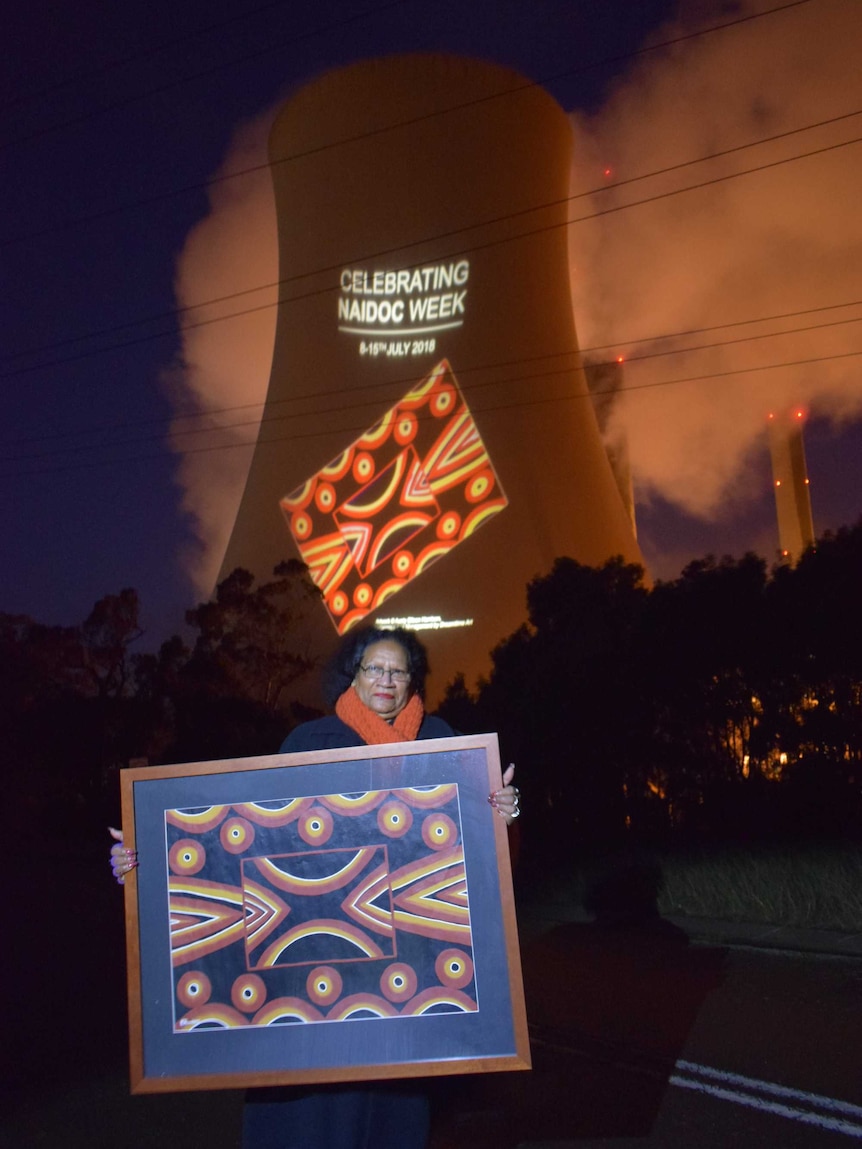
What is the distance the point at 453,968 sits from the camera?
6.12 ft

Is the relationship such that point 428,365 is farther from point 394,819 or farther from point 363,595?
point 394,819

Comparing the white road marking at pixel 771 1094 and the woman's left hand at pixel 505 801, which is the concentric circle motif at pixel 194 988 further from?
the white road marking at pixel 771 1094

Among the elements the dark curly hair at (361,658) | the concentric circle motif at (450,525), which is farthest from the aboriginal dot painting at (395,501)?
the dark curly hair at (361,658)

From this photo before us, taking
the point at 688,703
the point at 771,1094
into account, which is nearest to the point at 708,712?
the point at 688,703

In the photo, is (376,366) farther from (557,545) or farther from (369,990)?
(369,990)

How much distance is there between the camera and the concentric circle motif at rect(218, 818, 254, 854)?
195 centimetres

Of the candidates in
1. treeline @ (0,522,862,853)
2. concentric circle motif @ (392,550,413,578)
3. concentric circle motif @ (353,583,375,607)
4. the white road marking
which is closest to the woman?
the white road marking

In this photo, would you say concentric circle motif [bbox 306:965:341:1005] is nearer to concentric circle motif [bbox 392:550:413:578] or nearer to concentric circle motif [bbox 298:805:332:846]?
concentric circle motif [bbox 298:805:332:846]

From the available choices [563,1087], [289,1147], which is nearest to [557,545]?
[563,1087]

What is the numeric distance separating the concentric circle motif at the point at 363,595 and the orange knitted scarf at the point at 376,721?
1308 centimetres

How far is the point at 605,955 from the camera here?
5.19 m

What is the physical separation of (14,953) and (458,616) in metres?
8.85

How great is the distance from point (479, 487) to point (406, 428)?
1.71 metres

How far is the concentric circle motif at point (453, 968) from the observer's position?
185 cm
